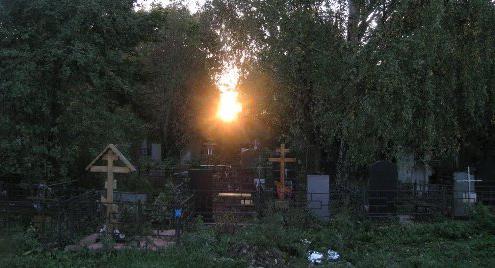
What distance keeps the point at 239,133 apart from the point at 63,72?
63.0ft

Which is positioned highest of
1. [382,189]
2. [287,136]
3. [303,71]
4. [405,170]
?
[303,71]

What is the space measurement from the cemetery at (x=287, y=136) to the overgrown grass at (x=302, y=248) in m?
0.04

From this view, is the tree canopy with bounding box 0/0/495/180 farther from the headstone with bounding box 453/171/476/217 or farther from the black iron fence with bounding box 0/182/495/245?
the black iron fence with bounding box 0/182/495/245

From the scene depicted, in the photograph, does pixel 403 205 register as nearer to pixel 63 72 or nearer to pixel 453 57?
pixel 453 57

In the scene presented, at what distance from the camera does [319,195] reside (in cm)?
1329

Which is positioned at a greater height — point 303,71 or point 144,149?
point 303,71

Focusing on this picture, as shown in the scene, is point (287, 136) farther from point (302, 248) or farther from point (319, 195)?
point (302, 248)

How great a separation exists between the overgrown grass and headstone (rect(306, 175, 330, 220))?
1446 millimetres

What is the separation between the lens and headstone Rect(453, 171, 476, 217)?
44.4 feet

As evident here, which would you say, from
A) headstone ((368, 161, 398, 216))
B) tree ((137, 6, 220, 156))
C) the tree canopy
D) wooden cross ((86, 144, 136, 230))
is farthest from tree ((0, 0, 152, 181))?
tree ((137, 6, 220, 156))

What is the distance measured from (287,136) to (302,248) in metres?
8.95

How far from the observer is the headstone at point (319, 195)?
517 inches

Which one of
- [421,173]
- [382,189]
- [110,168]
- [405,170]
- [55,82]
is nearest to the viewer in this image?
[110,168]

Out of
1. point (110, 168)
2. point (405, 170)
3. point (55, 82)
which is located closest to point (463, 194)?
point (405, 170)
